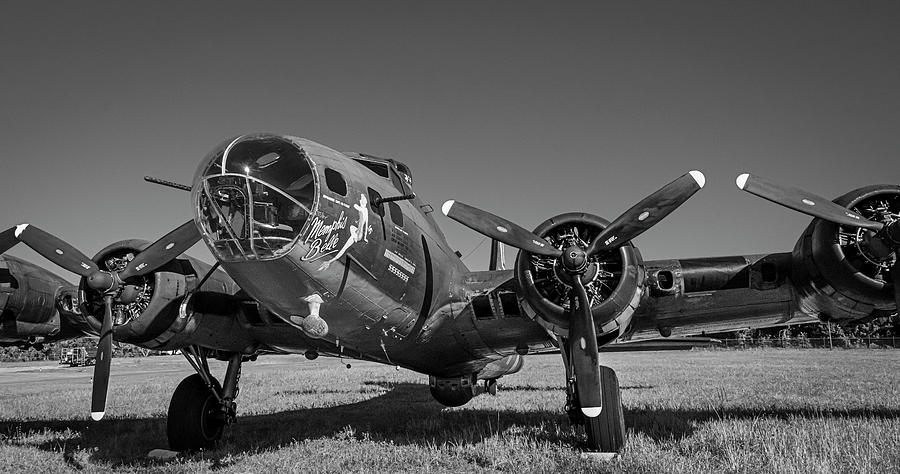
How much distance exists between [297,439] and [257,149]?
6029mm

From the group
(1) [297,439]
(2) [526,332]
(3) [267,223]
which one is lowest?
(1) [297,439]

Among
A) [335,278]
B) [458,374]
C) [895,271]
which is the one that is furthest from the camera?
[458,374]

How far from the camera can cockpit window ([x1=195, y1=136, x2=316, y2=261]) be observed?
578 centimetres

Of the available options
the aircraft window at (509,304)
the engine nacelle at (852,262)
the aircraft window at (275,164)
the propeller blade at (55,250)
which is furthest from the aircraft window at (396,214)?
the engine nacelle at (852,262)

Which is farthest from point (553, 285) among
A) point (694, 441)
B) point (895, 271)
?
point (895, 271)

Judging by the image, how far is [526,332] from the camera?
945cm

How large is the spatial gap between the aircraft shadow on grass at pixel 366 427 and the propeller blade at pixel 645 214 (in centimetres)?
333

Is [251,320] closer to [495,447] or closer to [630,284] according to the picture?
[495,447]

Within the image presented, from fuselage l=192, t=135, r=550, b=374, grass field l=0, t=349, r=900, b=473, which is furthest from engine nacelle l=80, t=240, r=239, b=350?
fuselage l=192, t=135, r=550, b=374

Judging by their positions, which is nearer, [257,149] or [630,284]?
[257,149]

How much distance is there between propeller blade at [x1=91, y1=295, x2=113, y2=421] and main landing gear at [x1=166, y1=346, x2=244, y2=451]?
113 centimetres

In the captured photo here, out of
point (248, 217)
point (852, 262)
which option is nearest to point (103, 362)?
point (248, 217)

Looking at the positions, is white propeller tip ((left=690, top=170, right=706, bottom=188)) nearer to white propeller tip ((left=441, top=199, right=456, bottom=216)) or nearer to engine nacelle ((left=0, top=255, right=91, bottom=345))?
white propeller tip ((left=441, top=199, right=456, bottom=216))

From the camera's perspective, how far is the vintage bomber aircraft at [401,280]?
6.07m
